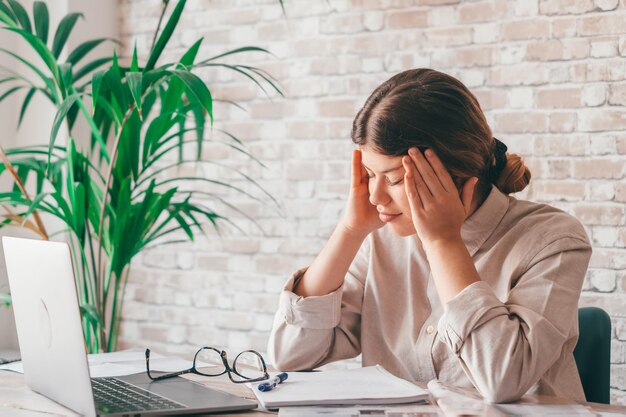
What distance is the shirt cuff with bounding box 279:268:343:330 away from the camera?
180 centimetres

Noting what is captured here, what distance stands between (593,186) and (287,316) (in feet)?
3.63

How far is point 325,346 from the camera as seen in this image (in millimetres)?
1835

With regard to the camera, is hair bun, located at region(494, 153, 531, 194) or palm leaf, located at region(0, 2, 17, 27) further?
palm leaf, located at region(0, 2, 17, 27)

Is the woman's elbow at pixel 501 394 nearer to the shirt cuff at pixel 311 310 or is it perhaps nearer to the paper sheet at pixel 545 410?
the paper sheet at pixel 545 410

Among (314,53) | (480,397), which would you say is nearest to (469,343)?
(480,397)

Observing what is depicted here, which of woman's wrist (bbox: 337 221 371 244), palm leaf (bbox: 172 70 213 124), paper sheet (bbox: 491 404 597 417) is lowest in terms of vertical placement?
paper sheet (bbox: 491 404 597 417)

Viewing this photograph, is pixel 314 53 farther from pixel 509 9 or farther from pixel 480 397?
pixel 480 397

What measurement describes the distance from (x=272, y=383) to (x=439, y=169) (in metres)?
0.52

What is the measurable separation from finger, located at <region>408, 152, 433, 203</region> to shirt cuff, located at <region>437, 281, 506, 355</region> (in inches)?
8.5

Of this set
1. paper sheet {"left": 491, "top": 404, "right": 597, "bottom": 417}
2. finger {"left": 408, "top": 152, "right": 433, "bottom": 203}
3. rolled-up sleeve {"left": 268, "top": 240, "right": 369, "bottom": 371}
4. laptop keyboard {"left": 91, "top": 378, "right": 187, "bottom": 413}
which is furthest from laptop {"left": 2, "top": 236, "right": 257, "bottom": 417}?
finger {"left": 408, "top": 152, "right": 433, "bottom": 203}

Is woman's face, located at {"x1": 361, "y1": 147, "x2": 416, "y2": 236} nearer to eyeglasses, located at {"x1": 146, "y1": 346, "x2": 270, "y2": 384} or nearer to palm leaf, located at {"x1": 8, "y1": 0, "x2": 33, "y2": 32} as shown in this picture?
eyeglasses, located at {"x1": 146, "y1": 346, "x2": 270, "y2": 384}

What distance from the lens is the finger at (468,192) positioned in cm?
166

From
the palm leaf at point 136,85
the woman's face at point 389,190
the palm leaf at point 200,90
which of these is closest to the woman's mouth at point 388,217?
the woman's face at point 389,190

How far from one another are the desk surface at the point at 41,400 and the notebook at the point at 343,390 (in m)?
0.04
